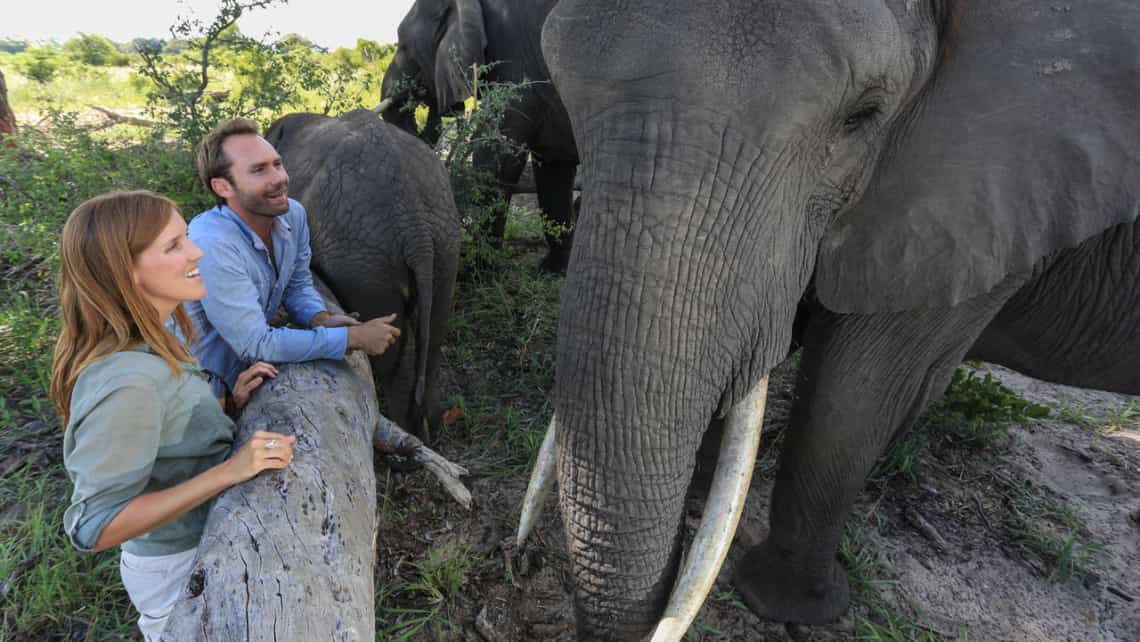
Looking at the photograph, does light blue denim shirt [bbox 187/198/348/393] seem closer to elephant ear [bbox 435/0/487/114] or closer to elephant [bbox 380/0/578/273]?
elephant [bbox 380/0/578/273]

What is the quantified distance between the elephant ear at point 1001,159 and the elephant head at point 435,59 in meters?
3.72

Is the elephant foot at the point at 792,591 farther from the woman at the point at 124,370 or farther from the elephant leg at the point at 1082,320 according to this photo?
the woman at the point at 124,370

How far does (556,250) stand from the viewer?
5848 millimetres

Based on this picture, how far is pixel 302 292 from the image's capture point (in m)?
2.87

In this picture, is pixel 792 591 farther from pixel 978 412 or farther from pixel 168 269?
pixel 168 269

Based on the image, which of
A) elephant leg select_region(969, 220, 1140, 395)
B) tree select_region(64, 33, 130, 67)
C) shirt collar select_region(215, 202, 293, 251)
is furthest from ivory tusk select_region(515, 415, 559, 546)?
tree select_region(64, 33, 130, 67)

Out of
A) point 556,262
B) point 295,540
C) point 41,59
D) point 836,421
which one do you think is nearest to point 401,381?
point 295,540

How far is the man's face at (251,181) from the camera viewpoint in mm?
2594

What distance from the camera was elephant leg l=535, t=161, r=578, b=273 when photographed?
5.85m

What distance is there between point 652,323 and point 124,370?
1170 millimetres

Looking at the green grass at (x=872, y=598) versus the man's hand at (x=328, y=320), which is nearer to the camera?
the man's hand at (x=328, y=320)

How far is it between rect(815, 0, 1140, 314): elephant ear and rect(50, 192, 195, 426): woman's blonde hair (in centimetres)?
176

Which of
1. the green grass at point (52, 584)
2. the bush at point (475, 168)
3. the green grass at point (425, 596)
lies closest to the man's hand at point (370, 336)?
the green grass at point (425, 596)

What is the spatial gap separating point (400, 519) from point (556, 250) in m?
3.12
